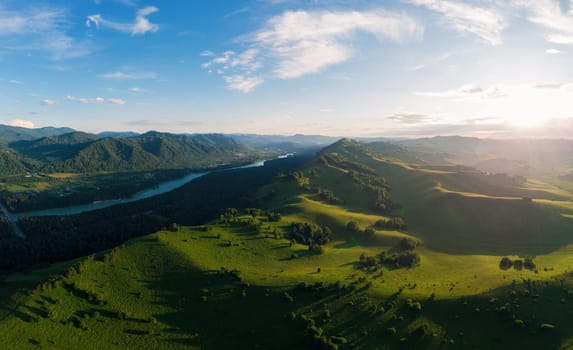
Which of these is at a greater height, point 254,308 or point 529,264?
point 254,308

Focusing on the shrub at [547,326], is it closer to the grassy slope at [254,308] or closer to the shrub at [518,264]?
the grassy slope at [254,308]

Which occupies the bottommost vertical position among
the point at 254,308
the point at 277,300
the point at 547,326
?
the point at 254,308

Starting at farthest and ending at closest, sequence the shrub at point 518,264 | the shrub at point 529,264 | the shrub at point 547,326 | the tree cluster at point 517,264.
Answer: the shrub at point 529,264 < the tree cluster at point 517,264 < the shrub at point 518,264 < the shrub at point 547,326

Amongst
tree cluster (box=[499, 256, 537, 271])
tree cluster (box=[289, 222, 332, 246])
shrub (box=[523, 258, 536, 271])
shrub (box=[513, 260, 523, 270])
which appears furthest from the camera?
tree cluster (box=[289, 222, 332, 246])

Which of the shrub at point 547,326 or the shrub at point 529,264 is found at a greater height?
the shrub at point 547,326

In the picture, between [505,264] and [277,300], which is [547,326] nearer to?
[505,264]

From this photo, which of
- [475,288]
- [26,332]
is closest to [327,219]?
[475,288]

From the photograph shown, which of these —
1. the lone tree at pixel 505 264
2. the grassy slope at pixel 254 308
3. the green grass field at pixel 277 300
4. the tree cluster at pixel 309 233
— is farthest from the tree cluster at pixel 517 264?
the tree cluster at pixel 309 233

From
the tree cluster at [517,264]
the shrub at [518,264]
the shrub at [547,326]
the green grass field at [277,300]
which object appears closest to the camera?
the shrub at [547,326]

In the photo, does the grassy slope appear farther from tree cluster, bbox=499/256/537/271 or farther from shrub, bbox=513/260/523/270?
shrub, bbox=513/260/523/270

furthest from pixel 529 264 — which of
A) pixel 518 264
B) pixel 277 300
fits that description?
pixel 277 300

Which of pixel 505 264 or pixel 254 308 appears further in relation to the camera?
pixel 505 264

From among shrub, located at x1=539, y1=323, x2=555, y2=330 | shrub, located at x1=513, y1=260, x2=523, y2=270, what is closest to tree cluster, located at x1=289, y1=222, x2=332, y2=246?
shrub, located at x1=513, y1=260, x2=523, y2=270
